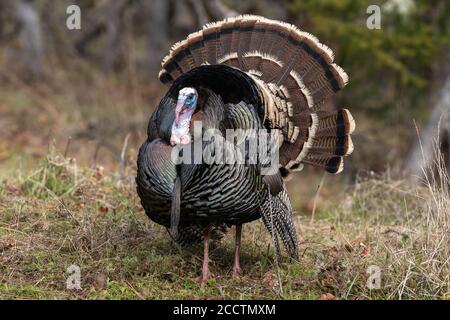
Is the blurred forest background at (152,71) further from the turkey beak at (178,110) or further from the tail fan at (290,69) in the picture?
the turkey beak at (178,110)

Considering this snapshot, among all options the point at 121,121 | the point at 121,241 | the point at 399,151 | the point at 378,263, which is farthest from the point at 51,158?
the point at 399,151

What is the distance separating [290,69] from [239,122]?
3.10 feet

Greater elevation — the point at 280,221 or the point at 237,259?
the point at 280,221

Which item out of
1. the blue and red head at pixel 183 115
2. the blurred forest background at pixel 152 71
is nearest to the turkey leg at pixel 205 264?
the blue and red head at pixel 183 115

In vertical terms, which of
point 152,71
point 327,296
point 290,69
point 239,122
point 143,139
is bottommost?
point 327,296

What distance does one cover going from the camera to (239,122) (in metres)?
4.62

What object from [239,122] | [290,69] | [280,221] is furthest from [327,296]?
[290,69]

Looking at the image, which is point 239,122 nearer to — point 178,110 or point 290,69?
point 178,110

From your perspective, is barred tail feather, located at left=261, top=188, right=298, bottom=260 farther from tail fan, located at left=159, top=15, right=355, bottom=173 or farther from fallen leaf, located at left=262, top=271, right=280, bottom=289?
tail fan, located at left=159, top=15, right=355, bottom=173

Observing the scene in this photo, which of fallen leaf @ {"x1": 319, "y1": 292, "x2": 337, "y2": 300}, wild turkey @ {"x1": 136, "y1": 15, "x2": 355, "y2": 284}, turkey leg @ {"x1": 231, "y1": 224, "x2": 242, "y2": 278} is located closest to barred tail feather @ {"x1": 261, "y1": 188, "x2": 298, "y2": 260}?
wild turkey @ {"x1": 136, "y1": 15, "x2": 355, "y2": 284}

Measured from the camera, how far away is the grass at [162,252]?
435cm

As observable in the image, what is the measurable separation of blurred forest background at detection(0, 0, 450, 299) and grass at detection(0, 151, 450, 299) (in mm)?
14

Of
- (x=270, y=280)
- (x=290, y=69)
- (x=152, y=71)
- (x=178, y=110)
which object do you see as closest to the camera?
(x=178, y=110)

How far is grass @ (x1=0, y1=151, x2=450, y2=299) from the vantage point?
4.35 metres
